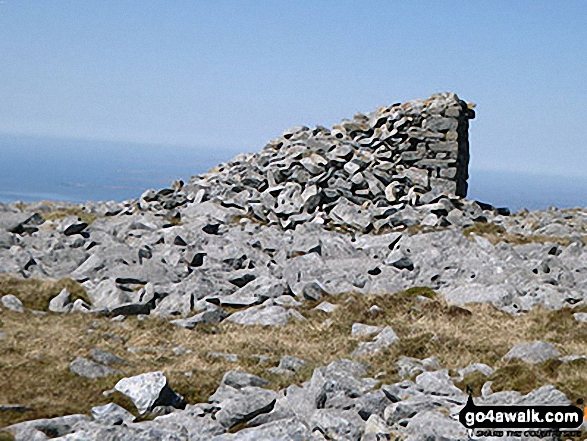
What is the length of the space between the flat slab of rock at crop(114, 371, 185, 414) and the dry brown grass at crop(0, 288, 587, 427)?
222mm

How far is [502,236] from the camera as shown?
24109mm

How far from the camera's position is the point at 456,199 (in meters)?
28.3

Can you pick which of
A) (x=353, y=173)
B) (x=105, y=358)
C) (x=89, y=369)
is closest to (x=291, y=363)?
(x=105, y=358)

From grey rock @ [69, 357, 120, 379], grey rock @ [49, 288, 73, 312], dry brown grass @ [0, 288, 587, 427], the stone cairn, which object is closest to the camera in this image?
dry brown grass @ [0, 288, 587, 427]

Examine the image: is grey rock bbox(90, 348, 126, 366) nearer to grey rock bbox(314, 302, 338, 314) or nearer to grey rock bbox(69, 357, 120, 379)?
grey rock bbox(69, 357, 120, 379)

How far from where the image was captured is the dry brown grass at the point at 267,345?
10500 millimetres

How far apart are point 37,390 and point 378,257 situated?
12.1 m

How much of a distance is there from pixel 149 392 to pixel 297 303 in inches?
285

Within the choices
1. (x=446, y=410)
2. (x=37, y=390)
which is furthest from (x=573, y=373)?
(x=37, y=390)

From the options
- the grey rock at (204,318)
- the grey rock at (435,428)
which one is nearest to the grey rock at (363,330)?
the grey rock at (204,318)

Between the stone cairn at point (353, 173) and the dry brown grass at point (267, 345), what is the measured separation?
9.01 m

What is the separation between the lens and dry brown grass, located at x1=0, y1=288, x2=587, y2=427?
10500 mm

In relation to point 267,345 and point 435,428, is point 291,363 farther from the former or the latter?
point 435,428

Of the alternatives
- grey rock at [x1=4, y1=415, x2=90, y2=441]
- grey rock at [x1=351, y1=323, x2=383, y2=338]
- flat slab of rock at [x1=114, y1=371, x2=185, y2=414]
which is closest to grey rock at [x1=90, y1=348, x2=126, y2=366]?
flat slab of rock at [x1=114, y1=371, x2=185, y2=414]
